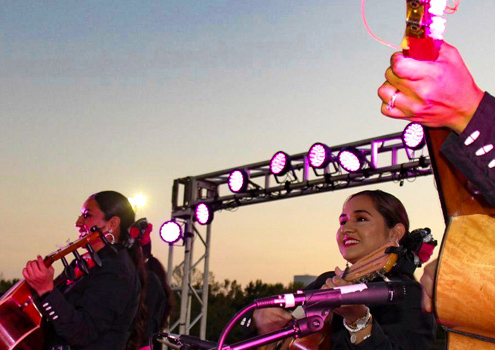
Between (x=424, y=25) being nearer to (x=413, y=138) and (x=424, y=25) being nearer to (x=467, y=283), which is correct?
(x=467, y=283)

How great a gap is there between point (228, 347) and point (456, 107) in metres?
0.83

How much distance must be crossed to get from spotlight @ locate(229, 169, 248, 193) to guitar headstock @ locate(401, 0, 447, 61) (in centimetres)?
746

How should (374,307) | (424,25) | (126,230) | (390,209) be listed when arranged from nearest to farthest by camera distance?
(424,25) < (374,307) < (390,209) < (126,230)

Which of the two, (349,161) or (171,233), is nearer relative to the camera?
(349,161)

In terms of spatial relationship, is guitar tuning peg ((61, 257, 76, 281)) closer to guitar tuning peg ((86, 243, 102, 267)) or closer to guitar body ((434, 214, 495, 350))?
guitar tuning peg ((86, 243, 102, 267))

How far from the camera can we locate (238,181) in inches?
332

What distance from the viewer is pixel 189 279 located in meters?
9.23

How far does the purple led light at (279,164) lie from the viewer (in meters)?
7.90

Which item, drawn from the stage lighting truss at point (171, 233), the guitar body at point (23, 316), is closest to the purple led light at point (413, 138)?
the stage lighting truss at point (171, 233)

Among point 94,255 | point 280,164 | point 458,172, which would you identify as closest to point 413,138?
point 280,164

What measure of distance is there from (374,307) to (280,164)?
549 centimetres

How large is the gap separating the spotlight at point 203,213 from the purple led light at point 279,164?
1446mm

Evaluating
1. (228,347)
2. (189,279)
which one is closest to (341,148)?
(189,279)

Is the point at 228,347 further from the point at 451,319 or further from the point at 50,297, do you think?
the point at 50,297
